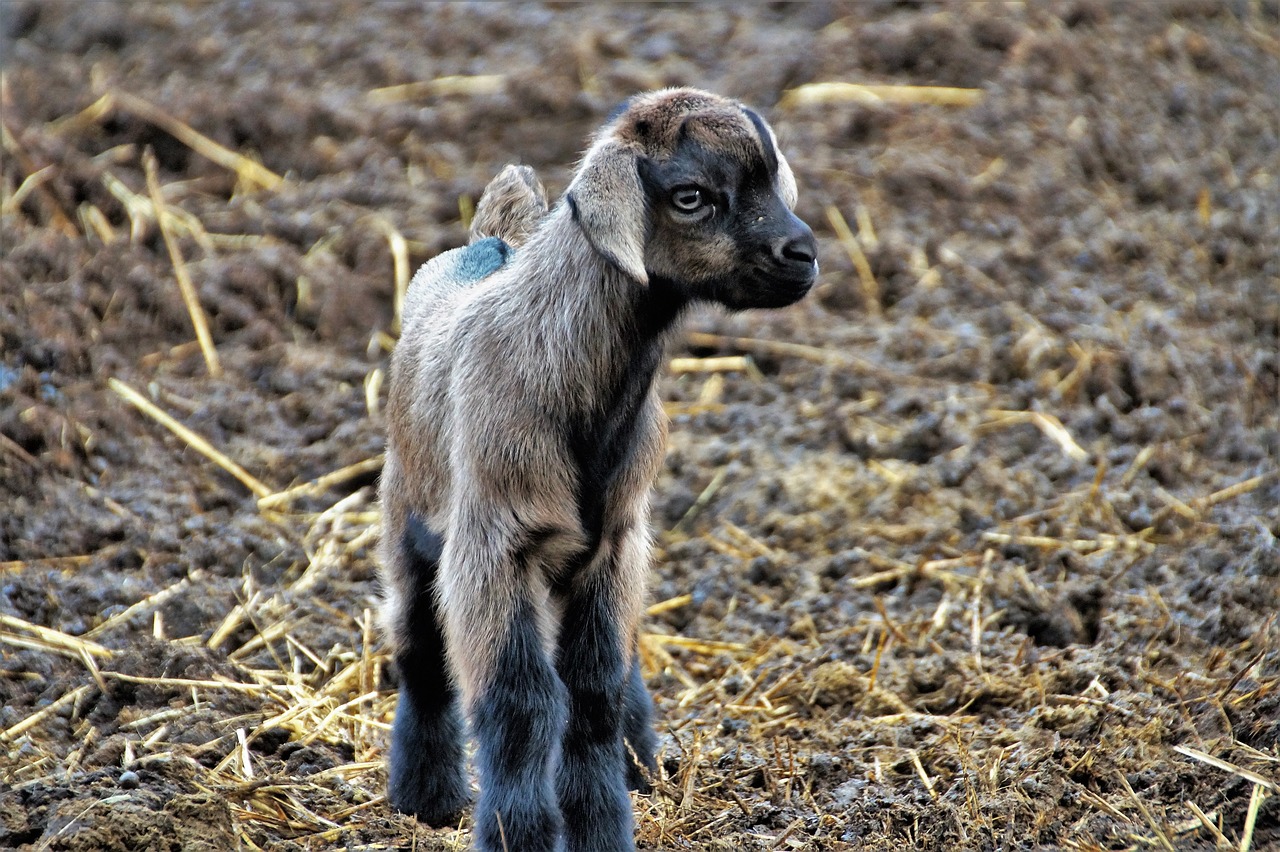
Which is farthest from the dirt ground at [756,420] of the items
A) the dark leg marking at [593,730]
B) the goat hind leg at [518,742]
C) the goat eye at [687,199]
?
the goat eye at [687,199]

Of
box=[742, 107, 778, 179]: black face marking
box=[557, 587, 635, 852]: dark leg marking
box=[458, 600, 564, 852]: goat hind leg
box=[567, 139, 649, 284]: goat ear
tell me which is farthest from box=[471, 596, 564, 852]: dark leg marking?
box=[742, 107, 778, 179]: black face marking

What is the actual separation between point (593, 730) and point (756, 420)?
362 centimetres

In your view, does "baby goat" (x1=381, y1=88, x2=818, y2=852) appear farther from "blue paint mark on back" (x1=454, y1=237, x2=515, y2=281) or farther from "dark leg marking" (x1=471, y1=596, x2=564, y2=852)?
"blue paint mark on back" (x1=454, y1=237, x2=515, y2=281)

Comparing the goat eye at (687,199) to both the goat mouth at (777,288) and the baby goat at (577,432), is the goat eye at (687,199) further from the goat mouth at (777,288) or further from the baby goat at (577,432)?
the goat mouth at (777,288)

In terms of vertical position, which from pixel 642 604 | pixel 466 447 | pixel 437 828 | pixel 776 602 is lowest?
pixel 776 602

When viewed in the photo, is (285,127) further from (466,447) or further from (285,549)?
(466,447)

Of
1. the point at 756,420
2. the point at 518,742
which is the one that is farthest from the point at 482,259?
the point at 756,420

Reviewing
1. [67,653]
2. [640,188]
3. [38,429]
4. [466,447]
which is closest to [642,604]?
[466,447]

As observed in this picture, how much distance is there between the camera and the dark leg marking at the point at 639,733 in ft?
18.2

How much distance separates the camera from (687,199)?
463cm

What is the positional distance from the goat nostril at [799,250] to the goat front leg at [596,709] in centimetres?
113

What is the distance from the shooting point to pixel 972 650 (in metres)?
6.51

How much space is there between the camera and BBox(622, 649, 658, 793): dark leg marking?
556cm

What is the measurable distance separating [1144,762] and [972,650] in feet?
4.35
